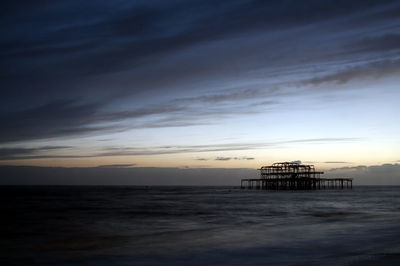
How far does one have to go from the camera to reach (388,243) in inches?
499

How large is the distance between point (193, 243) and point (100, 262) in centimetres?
447

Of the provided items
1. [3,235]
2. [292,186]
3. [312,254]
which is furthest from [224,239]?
[292,186]

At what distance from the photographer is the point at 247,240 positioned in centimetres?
1485

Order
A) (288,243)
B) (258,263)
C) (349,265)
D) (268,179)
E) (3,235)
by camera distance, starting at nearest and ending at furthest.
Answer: (349,265) < (258,263) < (288,243) < (3,235) < (268,179)

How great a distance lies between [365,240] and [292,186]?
84013 mm

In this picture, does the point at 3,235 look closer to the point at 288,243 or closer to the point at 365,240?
the point at 288,243

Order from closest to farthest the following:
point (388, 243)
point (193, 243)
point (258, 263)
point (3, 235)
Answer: point (258, 263) < point (388, 243) < point (193, 243) < point (3, 235)

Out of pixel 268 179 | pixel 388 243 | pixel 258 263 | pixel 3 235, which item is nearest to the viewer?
pixel 258 263

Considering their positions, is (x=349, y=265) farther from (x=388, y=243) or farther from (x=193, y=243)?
(x=193, y=243)

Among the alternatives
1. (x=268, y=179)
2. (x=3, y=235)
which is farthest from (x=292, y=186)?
(x=3, y=235)

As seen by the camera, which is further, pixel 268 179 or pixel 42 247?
pixel 268 179

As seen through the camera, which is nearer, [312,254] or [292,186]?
[312,254]

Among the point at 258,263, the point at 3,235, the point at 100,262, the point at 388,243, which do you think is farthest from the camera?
the point at 3,235

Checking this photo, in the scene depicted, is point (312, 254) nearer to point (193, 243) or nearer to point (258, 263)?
point (258, 263)
